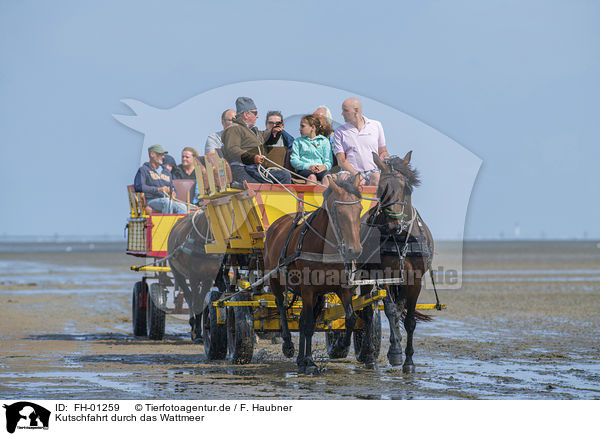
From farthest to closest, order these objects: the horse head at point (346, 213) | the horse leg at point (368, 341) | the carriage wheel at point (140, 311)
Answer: the carriage wheel at point (140, 311)
the horse leg at point (368, 341)
the horse head at point (346, 213)

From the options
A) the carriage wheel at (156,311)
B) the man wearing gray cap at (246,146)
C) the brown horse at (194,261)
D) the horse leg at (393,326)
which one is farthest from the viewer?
the carriage wheel at (156,311)

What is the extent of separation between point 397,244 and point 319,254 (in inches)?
35.9

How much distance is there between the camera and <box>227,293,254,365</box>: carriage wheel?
12.0m

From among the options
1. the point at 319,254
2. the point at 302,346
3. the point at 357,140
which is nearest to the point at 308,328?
the point at 302,346

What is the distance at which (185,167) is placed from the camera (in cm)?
1691

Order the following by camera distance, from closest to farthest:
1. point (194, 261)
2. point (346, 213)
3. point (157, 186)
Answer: point (346, 213) → point (194, 261) → point (157, 186)

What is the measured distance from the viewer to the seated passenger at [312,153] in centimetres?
1177

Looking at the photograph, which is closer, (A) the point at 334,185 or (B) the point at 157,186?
(A) the point at 334,185

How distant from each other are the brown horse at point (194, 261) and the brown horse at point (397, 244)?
355cm

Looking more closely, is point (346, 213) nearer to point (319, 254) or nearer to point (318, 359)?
point (319, 254)

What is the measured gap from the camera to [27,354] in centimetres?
1373
